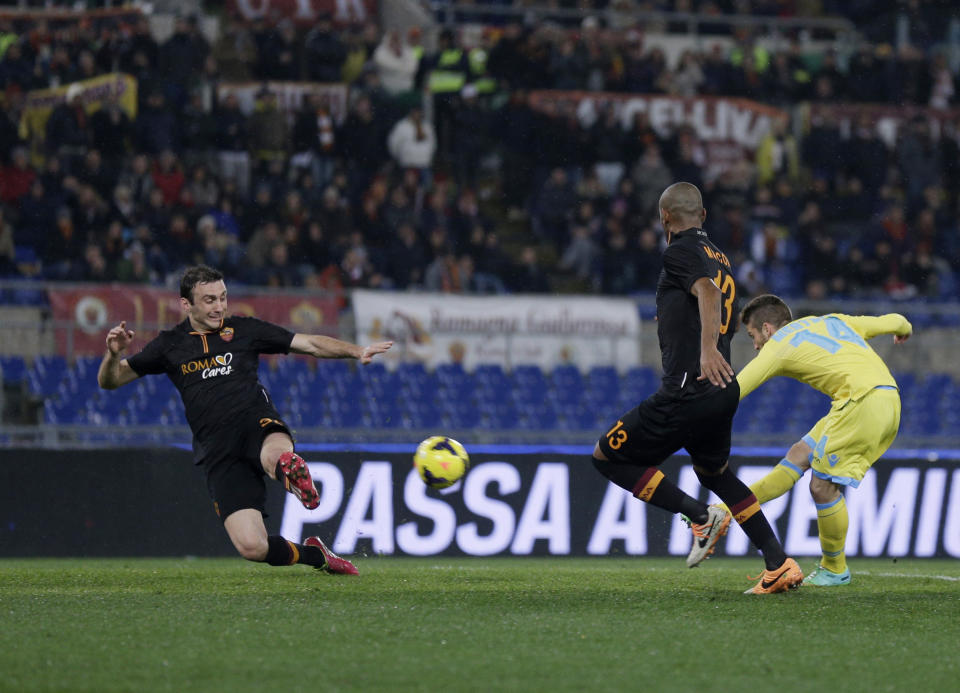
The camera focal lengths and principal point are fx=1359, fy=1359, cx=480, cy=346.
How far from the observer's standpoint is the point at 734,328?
24.4 feet

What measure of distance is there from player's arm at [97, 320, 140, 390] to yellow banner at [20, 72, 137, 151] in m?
11.0

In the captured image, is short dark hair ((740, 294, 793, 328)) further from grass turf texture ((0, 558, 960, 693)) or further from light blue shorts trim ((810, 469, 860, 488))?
grass turf texture ((0, 558, 960, 693))

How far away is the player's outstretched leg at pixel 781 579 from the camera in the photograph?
736 cm

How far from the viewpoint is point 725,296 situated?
723 cm

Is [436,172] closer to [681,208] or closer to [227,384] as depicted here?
[227,384]

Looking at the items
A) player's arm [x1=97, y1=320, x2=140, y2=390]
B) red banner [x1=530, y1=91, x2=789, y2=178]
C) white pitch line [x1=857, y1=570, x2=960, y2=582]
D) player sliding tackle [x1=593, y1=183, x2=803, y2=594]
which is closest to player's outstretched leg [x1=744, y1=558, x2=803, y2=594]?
player sliding tackle [x1=593, y1=183, x2=803, y2=594]

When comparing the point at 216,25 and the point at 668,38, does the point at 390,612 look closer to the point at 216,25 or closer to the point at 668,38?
the point at 216,25

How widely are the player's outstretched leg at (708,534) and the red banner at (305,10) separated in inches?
644

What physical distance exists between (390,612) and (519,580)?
2.31 metres

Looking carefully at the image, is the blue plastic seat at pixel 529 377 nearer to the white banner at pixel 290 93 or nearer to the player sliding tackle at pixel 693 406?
the white banner at pixel 290 93

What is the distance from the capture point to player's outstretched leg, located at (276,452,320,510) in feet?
22.9

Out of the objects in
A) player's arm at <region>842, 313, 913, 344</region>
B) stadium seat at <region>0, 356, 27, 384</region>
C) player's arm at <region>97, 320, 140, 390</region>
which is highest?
player's arm at <region>842, 313, 913, 344</region>

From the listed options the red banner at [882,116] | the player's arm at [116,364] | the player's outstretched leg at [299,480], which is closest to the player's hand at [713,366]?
the player's outstretched leg at [299,480]

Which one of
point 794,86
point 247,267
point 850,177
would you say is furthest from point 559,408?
point 794,86
